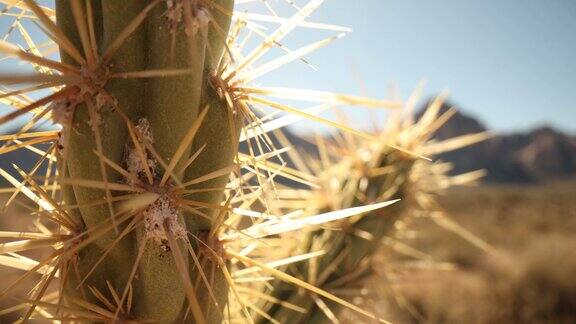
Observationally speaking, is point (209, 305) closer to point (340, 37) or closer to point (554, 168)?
point (340, 37)

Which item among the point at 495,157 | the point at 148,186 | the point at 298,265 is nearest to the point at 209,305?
the point at 148,186

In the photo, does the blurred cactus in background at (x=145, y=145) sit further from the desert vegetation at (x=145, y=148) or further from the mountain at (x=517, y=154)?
the mountain at (x=517, y=154)

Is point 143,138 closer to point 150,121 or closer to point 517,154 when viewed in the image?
point 150,121

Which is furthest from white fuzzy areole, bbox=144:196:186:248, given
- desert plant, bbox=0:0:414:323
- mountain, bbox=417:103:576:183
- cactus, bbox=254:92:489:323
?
mountain, bbox=417:103:576:183

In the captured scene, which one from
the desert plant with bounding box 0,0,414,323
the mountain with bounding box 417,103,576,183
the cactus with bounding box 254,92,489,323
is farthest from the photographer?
the mountain with bounding box 417,103,576,183

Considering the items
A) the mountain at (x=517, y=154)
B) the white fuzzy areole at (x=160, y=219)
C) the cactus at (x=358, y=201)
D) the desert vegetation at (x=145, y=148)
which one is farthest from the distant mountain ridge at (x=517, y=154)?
the white fuzzy areole at (x=160, y=219)

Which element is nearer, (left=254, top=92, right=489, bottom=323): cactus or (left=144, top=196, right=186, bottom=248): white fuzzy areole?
(left=144, top=196, right=186, bottom=248): white fuzzy areole

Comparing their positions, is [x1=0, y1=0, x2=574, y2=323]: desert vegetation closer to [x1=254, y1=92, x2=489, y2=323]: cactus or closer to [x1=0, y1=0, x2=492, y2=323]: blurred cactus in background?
[x1=0, y1=0, x2=492, y2=323]: blurred cactus in background
